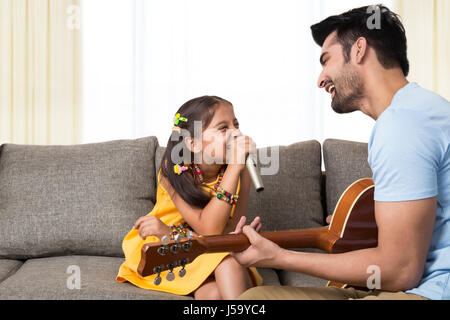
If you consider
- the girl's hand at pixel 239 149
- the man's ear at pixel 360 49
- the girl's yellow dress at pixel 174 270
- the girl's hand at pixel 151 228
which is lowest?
the girl's yellow dress at pixel 174 270

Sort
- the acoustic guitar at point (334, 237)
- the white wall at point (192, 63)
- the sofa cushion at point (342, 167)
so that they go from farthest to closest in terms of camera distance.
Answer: the white wall at point (192, 63)
the sofa cushion at point (342, 167)
the acoustic guitar at point (334, 237)

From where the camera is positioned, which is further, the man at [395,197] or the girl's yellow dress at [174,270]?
the girl's yellow dress at [174,270]

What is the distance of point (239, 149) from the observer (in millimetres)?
1581

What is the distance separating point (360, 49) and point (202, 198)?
741mm

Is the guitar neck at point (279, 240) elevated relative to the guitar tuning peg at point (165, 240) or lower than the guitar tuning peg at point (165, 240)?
lower

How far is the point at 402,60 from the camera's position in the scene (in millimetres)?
1331

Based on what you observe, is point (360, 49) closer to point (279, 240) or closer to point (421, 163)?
point (421, 163)

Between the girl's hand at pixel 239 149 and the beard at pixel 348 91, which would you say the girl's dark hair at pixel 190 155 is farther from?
the beard at pixel 348 91

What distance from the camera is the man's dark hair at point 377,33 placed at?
1307 mm

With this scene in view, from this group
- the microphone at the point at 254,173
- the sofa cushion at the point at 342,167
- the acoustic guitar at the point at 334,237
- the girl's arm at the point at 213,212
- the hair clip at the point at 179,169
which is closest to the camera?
the acoustic guitar at the point at 334,237

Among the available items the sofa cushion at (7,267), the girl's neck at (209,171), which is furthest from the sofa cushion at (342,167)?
the sofa cushion at (7,267)

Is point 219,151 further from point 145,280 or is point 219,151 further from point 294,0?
point 294,0

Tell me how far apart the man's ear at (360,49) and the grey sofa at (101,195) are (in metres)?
0.88

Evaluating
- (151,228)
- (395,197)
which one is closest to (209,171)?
(151,228)
